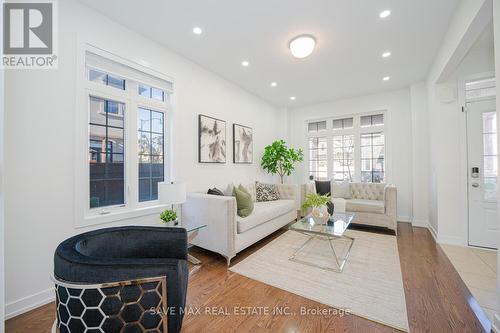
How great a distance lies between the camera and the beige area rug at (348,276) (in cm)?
176

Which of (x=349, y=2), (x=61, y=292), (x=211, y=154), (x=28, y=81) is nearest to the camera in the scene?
(x=61, y=292)

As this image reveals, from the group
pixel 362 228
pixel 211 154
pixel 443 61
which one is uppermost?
pixel 443 61

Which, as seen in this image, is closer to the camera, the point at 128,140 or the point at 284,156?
the point at 128,140

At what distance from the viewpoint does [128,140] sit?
102 inches

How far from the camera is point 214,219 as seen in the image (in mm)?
2631

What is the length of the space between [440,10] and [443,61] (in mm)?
862

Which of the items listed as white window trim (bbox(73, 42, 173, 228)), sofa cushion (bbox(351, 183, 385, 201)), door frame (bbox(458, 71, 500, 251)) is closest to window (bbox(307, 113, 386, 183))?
sofa cushion (bbox(351, 183, 385, 201))

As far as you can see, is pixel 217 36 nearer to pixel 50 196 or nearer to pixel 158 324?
pixel 50 196

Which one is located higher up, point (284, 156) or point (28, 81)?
point (28, 81)

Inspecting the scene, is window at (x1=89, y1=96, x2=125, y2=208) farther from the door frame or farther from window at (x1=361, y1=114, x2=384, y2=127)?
window at (x1=361, y1=114, x2=384, y2=127)

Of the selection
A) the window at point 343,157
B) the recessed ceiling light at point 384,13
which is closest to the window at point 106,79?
the recessed ceiling light at point 384,13

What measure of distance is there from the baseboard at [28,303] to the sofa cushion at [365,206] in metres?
4.36

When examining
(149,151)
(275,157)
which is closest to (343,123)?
(275,157)

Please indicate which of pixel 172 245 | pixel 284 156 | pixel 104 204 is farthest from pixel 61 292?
pixel 284 156
